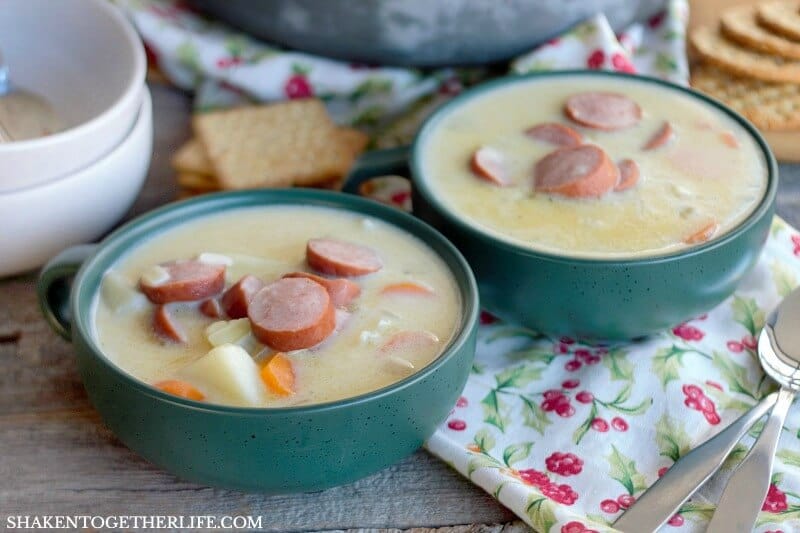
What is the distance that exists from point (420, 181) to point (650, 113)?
0.39 metres

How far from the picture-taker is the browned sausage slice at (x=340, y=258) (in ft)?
3.86

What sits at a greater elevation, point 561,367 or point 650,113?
point 650,113

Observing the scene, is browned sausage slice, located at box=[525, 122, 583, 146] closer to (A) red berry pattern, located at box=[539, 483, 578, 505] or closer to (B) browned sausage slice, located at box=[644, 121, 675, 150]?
(B) browned sausage slice, located at box=[644, 121, 675, 150]

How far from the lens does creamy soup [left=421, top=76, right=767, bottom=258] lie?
1256mm

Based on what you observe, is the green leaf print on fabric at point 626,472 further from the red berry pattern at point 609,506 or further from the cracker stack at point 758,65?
the cracker stack at point 758,65

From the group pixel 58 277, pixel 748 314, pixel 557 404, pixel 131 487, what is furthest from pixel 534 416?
pixel 58 277

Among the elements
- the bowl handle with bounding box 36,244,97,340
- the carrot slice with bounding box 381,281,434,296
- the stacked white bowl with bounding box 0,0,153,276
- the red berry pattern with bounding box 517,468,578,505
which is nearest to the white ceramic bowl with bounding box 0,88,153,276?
the stacked white bowl with bounding box 0,0,153,276

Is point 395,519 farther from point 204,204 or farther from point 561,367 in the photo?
point 204,204

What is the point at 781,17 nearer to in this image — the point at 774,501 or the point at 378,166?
the point at 378,166

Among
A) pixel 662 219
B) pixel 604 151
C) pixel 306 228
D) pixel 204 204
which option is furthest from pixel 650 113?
pixel 204 204

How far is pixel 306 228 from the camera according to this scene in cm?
128

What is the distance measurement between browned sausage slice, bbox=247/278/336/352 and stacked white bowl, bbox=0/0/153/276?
0.40 meters

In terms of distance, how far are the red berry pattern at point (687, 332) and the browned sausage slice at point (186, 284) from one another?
601 mm

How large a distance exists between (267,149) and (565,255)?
2.21ft
